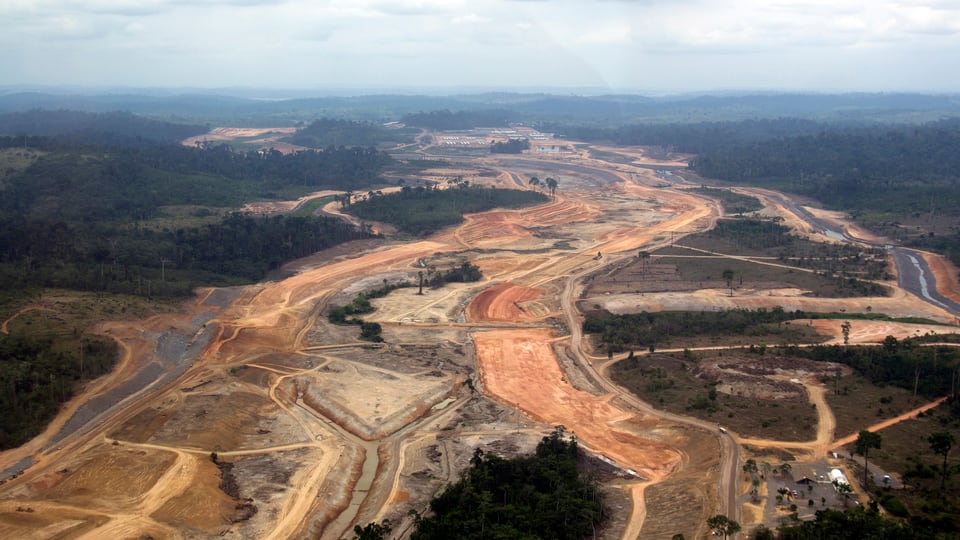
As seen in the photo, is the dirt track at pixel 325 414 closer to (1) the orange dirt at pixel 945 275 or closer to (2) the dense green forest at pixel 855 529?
(2) the dense green forest at pixel 855 529

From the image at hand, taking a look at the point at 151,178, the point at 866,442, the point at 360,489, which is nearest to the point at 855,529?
the point at 866,442

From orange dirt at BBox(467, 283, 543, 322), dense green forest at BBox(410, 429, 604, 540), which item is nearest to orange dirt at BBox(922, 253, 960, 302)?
orange dirt at BBox(467, 283, 543, 322)

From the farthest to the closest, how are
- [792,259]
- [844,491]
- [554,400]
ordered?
[792,259] < [554,400] < [844,491]

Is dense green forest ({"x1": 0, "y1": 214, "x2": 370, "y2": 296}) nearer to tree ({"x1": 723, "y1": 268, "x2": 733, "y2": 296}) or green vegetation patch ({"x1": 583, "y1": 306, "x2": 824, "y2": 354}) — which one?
green vegetation patch ({"x1": 583, "y1": 306, "x2": 824, "y2": 354})

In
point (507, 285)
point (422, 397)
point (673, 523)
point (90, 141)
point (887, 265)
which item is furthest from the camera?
A: point (90, 141)

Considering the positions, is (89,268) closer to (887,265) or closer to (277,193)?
(277,193)

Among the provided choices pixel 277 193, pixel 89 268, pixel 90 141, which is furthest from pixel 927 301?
pixel 90 141

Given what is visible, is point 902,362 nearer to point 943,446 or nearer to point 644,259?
point 943,446
